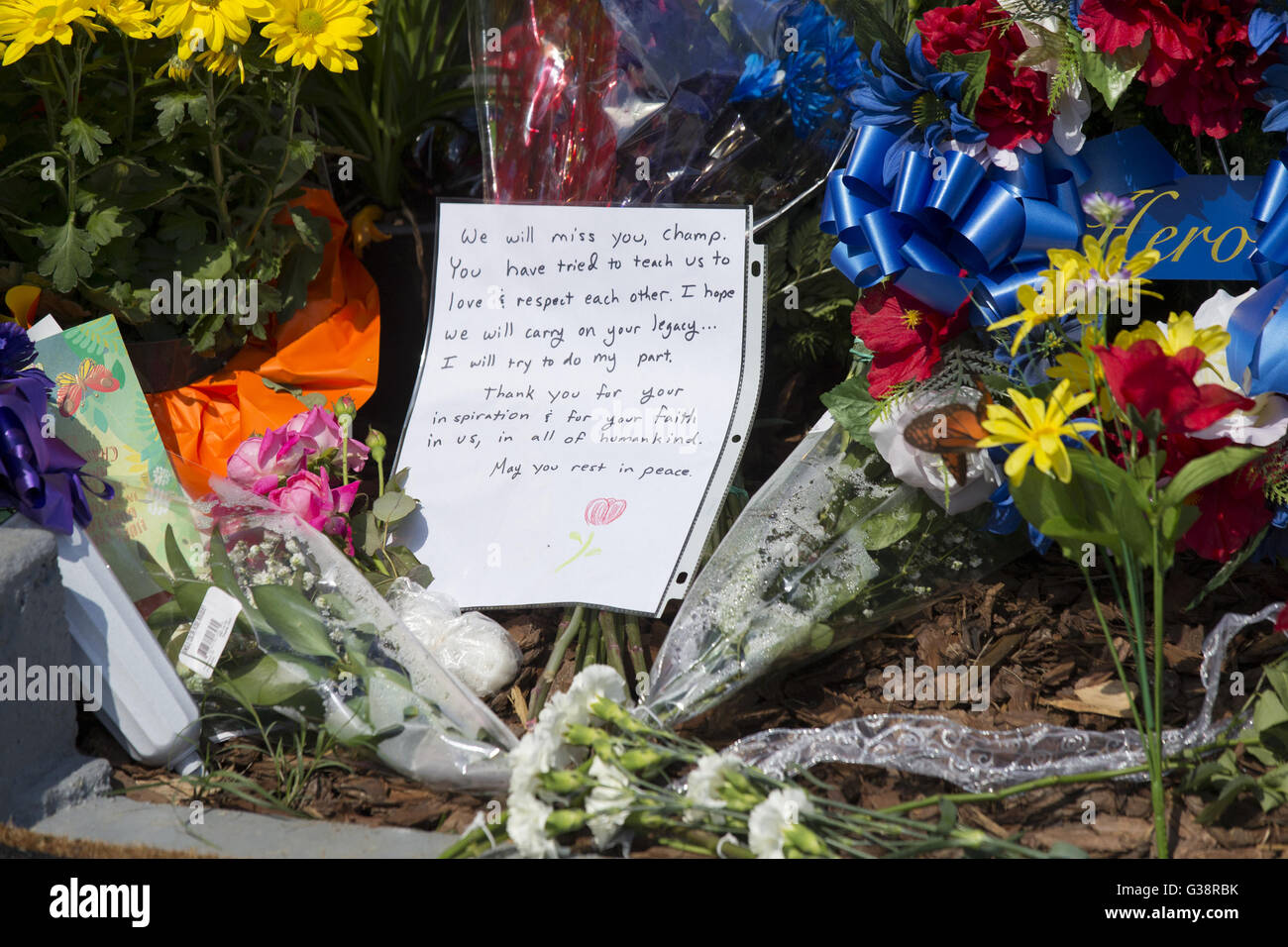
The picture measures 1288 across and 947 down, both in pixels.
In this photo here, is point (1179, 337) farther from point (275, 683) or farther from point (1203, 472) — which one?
point (275, 683)

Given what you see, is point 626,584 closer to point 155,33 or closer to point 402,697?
point 402,697

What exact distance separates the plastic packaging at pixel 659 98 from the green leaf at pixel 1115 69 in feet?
1.15

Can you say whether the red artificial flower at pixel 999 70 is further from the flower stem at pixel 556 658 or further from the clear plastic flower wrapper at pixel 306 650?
the clear plastic flower wrapper at pixel 306 650

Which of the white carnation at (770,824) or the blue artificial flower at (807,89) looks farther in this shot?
the blue artificial flower at (807,89)

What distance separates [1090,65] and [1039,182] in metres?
0.14

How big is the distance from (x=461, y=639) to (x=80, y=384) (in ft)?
2.04

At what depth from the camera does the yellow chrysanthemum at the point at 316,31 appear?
1.46 m

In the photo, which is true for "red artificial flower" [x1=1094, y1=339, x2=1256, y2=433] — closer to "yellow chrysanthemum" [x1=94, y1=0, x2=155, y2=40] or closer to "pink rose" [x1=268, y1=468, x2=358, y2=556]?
"pink rose" [x1=268, y1=468, x2=358, y2=556]

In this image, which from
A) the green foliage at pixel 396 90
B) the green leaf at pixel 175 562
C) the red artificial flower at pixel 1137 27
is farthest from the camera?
the green foliage at pixel 396 90

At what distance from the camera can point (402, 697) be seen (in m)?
1.24

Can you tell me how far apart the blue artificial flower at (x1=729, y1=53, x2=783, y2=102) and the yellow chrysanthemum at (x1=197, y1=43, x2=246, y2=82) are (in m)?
0.72

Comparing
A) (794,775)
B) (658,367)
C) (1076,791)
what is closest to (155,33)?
(658,367)

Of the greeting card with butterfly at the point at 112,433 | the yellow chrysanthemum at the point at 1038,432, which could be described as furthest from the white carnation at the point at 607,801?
the greeting card with butterfly at the point at 112,433

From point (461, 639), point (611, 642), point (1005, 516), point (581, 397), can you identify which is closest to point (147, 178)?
point (581, 397)
